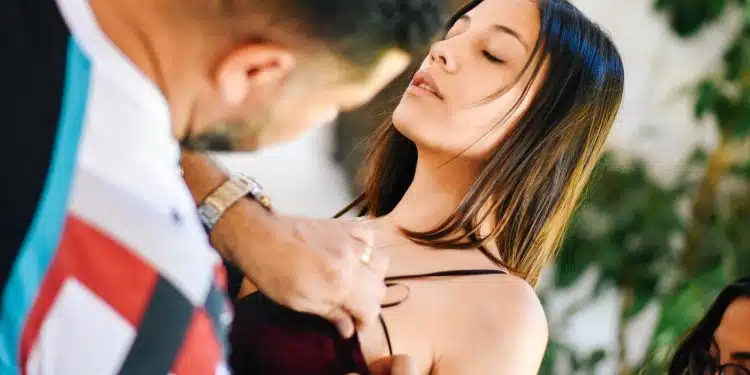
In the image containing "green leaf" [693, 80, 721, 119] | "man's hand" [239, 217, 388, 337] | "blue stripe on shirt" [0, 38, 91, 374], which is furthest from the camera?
"green leaf" [693, 80, 721, 119]

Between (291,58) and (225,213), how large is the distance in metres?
0.32

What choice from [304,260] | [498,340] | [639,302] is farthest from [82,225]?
[639,302]

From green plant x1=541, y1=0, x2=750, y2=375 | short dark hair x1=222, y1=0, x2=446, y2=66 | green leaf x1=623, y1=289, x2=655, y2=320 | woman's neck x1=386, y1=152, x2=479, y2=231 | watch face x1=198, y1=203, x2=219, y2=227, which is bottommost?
green leaf x1=623, y1=289, x2=655, y2=320

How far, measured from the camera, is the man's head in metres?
0.58

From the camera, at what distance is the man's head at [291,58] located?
578 millimetres

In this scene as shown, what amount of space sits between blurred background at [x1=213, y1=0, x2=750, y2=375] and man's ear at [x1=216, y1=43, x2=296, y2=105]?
146 centimetres

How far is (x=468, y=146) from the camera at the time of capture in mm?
1047

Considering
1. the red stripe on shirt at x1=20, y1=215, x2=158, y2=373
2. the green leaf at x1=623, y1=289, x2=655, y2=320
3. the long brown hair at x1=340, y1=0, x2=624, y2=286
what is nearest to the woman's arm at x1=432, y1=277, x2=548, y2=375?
the long brown hair at x1=340, y1=0, x2=624, y2=286

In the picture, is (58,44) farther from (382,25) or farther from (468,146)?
(468,146)

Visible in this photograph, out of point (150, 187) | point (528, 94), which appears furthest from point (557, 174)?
point (150, 187)

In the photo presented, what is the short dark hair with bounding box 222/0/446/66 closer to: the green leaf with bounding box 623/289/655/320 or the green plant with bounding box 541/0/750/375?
the green plant with bounding box 541/0/750/375

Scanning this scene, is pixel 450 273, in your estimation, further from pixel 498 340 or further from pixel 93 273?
pixel 93 273

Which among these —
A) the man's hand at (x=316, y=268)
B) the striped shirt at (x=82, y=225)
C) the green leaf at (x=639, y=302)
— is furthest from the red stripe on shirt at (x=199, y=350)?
the green leaf at (x=639, y=302)

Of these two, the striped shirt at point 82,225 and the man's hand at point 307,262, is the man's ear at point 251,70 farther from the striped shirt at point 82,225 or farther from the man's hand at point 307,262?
the man's hand at point 307,262
